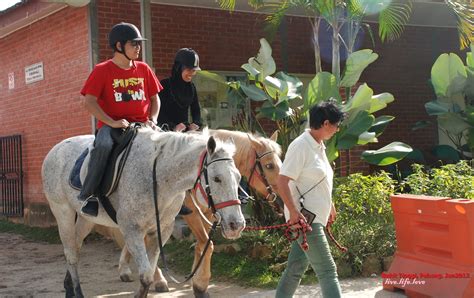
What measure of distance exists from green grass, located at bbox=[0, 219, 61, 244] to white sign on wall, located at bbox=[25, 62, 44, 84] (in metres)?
2.96

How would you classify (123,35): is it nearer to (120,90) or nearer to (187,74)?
(120,90)

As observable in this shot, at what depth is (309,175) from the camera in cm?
474

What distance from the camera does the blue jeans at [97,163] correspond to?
538 centimetres

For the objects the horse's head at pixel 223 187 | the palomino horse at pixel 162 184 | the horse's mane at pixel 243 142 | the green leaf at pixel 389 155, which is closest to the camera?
the horse's head at pixel 223 187

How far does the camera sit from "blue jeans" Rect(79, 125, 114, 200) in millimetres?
5375

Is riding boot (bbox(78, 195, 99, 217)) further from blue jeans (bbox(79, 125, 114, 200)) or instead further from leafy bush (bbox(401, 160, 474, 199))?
leafy bush (bbox(401, 160, 474, 199))

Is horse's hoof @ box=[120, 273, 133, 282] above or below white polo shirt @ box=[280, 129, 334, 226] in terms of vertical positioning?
below

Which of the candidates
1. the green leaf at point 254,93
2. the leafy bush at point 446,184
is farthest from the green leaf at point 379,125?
the green leaf at point 254,93

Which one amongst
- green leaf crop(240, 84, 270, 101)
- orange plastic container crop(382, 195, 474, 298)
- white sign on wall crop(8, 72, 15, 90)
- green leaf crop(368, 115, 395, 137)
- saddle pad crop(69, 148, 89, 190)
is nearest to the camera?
orange plastic container crop(382, 195, 474, 298)

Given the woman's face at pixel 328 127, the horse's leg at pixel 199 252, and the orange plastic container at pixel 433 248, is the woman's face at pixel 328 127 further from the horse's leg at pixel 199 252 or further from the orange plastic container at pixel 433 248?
the horse's leg at pixel 199 252

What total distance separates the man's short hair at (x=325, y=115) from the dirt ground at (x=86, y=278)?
8.02 ft

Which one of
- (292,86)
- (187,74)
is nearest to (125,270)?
(187,74)

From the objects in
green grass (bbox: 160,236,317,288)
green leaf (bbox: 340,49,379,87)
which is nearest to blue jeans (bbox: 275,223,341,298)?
green grass (bbox: 160,236,317,288)

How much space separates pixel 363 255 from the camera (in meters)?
7.37
